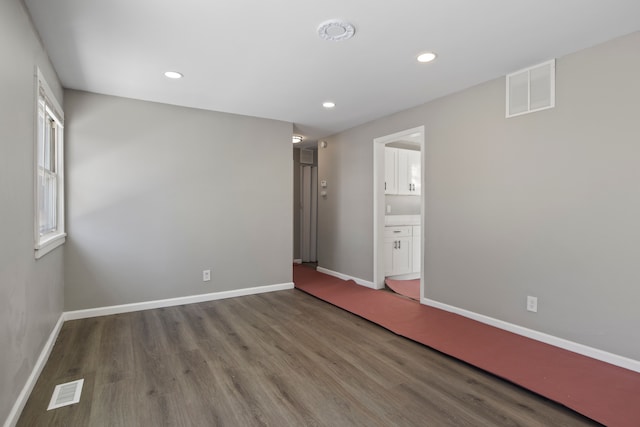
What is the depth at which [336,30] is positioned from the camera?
226 centimetres

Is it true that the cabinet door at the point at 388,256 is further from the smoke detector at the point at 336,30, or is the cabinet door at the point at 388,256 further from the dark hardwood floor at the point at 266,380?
the smoke detector at the point at 336,30

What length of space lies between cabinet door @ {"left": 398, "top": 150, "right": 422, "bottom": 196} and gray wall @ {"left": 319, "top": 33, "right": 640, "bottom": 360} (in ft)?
3.81

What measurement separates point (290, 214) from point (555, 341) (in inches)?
129

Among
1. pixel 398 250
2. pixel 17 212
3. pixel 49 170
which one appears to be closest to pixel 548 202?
pixel 398 250

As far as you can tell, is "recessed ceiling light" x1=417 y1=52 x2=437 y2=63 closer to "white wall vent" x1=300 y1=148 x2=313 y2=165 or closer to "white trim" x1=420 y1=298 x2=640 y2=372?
"white trim" x1=420 y1=298 x2=640 y2=372

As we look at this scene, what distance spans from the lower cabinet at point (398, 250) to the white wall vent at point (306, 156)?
261 cm

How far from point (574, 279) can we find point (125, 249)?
4337 millimetres

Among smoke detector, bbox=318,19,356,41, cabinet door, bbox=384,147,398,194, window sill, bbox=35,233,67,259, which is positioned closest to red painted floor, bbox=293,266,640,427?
cabinet door, bbox=384,147,398,194

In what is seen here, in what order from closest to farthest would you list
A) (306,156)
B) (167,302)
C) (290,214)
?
1. (167,302)
2. (290,214)
3. (306,156)

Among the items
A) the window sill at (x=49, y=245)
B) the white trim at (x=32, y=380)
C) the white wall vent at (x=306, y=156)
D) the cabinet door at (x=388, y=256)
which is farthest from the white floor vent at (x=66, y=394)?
the white wall vent at (x=306, y=156)

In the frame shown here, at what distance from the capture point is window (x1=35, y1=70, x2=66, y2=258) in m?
2.55

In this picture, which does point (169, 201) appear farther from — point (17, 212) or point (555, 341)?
point (555, 341)

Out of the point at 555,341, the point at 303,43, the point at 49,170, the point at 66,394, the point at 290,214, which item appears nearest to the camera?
the point at 66,394

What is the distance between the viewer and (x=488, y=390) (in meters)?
2.10
